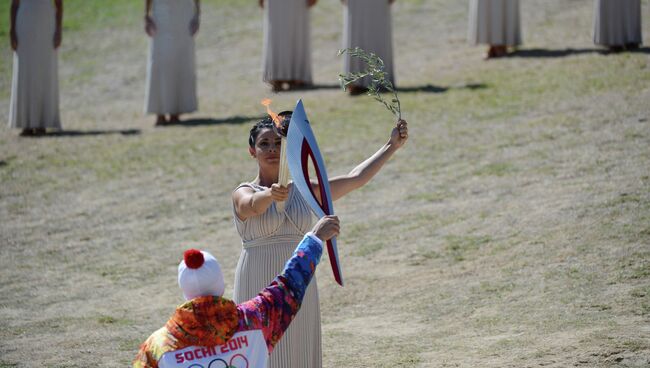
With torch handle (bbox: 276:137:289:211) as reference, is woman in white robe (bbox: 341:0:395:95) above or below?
above

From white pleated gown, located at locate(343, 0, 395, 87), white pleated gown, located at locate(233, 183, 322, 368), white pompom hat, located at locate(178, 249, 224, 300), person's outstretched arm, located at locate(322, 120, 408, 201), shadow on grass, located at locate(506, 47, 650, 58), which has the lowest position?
white pleated gown, located at locate(233, 183, 322, 368)

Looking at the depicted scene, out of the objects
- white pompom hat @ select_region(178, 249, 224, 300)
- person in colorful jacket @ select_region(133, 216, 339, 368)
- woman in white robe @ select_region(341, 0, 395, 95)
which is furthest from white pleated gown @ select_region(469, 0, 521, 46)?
white pompom hat @ select_region(178, 249, 224, 300)

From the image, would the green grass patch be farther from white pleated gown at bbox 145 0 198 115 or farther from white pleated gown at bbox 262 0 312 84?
white pleated gown at bbox 262 0 312 84

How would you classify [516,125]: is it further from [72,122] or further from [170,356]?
[170,356]

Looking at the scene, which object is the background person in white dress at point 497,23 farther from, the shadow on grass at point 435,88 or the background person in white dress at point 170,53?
the background person in white dress at point 170,53

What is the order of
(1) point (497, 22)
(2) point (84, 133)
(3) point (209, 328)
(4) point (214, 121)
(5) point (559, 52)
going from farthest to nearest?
1. (1) point (497, 22)
2. (5) point (559, 52)
3. (2) point (84, 133)
4. (4) point (214, 121)
5. (3) point (209, 328)

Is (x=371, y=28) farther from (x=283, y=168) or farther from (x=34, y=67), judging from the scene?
(x=283, y=168)

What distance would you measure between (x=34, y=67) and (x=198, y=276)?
12067mm

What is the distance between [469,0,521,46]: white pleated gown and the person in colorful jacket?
13488 millimetres

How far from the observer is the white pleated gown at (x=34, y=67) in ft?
50.0

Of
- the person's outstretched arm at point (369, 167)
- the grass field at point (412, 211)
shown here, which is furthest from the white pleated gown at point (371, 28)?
the person's outstretched arm at point (369, 167)

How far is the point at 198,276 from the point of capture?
408 centimetres

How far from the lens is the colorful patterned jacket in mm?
4074

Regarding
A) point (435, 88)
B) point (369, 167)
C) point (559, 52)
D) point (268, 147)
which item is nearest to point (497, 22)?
point (559, 52)
